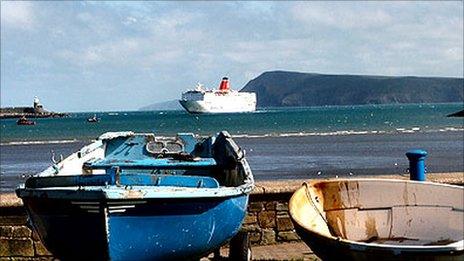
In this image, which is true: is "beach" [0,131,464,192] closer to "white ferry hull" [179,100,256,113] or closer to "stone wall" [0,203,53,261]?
"stone wall" [0,203,53,261]

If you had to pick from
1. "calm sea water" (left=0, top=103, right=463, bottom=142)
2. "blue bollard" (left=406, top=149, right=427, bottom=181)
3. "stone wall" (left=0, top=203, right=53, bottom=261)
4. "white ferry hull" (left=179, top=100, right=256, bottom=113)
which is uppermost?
"white ferry hull" (left=179, top=100, right=256, bottom=113)

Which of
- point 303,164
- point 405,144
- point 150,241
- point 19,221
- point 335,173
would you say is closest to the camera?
point 150,241

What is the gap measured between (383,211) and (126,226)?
284 centimetres

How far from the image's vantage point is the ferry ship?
435 ft

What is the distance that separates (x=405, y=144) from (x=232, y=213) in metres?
33.6

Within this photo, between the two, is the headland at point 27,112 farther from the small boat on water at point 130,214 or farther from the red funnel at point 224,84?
the small boat on water at point 130,214

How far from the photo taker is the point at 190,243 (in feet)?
24.0

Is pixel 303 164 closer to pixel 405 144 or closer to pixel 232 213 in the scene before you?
pixel 405 144

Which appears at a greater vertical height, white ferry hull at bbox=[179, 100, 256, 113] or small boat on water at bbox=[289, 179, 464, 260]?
white ferry hull at bbox=[179, 100, 256, 113]

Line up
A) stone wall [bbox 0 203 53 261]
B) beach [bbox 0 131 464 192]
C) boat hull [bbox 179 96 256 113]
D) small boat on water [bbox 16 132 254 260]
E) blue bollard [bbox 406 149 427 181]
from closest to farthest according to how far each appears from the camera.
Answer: small boat on water [bbox 16 132 254 260], blue bollard [bbox 406 149 427 181], stone wall [bbox 0 203 53 261], beach [bbox 0 131 464 192], boat hull [bbox 179 96 256 113]

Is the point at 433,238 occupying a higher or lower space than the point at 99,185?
lower

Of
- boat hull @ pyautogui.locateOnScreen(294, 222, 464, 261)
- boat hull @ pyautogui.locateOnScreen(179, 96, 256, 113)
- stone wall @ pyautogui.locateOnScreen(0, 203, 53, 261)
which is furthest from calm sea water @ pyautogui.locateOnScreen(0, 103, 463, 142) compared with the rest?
boat hull @ pyautogui.locateOnScreen(294, 222, 464, 261)

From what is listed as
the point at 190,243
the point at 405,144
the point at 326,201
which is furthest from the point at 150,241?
the point at 405,144

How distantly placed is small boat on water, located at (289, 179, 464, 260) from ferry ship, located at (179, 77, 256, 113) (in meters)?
124
